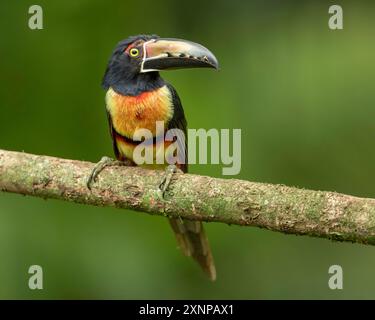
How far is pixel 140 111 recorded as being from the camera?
4594 millimetres

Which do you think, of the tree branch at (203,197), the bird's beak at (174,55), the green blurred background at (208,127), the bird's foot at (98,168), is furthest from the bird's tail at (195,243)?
Answer: the bird's beak at (174,55)

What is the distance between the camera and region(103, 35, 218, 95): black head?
4.55 metres

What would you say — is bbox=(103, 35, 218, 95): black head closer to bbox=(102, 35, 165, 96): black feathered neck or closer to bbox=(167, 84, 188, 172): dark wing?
bbox=(102, 35, 165, 96): black feathered neck

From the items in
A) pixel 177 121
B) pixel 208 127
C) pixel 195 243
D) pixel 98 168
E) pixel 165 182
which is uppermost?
pixel 208 127

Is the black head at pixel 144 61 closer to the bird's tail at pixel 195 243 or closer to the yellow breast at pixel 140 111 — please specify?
the yellow breast at pixel 140 111

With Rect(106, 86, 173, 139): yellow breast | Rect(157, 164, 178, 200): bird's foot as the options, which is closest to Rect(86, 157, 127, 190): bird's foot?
Rect(106, 86, 173, 139): yellow breast

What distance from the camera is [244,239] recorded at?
5.58m

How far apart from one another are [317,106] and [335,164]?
0.49 meters

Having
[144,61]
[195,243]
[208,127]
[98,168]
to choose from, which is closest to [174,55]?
[144,61]

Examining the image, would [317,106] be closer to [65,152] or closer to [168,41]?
[168,41]

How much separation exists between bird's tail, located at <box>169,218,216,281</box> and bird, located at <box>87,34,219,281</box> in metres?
0.46

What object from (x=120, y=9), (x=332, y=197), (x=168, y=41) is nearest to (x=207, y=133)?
Result: (x=168, y=41)

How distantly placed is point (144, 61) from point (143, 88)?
0.55 ft

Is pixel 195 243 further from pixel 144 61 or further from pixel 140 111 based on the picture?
pixel 144 61
